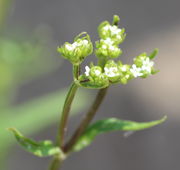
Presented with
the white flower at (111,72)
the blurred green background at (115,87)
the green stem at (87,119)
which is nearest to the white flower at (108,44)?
the white flower at (111,72)

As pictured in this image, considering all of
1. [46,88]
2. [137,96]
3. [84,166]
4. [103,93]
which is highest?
[103,93]

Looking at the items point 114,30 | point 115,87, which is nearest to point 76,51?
point 114,30

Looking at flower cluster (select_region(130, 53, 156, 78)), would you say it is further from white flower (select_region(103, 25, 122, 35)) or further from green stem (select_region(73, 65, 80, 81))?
green stem (select_region(73, 65, 80, 81))

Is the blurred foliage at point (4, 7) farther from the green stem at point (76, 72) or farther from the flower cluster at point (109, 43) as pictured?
the green stem at point (76, 72)

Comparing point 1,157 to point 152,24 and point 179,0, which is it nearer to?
point 152,24

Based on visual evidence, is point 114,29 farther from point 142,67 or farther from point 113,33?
point 142,67

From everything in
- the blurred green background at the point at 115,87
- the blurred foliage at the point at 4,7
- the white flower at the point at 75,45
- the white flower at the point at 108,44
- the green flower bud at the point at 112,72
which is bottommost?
the blurred green background at the point at 115,87

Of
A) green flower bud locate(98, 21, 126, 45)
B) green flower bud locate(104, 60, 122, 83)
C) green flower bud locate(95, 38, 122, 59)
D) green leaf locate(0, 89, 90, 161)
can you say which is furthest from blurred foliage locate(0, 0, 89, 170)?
green flower bud locate(104, 60, 122, 83)

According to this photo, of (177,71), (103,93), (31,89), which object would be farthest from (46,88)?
(103,93)
